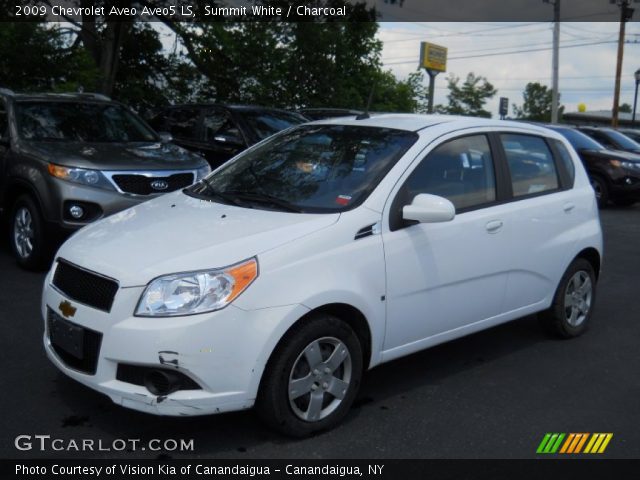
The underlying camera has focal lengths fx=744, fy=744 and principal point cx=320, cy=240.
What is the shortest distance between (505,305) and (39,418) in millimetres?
2962

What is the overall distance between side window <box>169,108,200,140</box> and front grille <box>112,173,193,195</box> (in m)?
3.19

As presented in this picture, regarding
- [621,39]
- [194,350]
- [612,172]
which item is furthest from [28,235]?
[621,39]

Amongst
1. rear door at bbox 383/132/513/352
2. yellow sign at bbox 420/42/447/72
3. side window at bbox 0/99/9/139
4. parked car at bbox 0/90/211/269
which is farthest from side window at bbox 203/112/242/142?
yellow sign at bbox 420/42/447/72

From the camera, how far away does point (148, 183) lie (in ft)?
23.8

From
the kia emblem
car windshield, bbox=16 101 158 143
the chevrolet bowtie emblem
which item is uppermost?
car windshield, bbox=16 101 158 143

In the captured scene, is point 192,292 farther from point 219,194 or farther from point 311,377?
point 219,194

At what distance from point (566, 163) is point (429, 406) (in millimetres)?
2428

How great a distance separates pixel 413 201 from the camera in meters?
4.18

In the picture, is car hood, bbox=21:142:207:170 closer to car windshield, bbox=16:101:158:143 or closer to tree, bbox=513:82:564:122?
car windshield, bbox=16:101:158:143

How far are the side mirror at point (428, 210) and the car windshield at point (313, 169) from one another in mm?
260

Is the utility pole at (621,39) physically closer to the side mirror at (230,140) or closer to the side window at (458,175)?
the side mirror at (230,140)


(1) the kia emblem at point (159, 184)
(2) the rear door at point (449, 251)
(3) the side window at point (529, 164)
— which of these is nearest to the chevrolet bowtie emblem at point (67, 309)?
(2) the rear door at point (449, 251)

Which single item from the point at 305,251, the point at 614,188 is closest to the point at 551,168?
the point at 305,251

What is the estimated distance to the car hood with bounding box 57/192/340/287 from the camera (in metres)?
3.58
